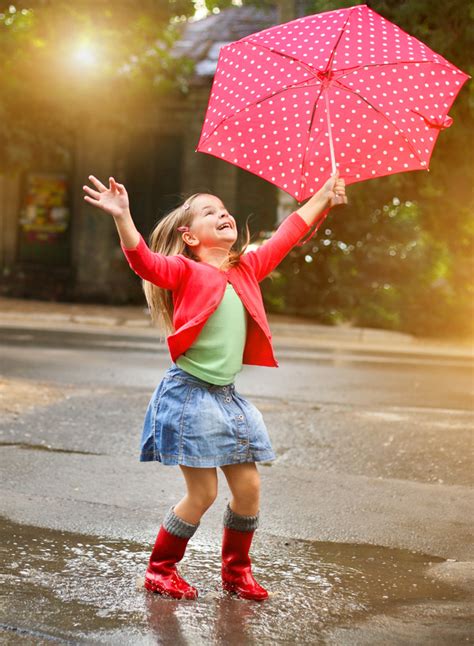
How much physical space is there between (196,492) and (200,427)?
28 centimetres

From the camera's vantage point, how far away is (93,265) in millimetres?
21406

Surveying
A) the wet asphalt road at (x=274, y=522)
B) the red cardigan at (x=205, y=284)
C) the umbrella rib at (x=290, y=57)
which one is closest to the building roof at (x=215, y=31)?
the wet asphalt road at (x=274, y=522)

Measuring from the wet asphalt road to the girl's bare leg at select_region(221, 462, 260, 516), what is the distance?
0.33 meters

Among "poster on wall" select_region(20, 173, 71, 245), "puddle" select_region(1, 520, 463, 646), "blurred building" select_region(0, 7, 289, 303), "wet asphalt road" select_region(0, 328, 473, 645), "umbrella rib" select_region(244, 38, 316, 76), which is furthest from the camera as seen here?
"poster on wall" select_region(20, 173, 71, 245)

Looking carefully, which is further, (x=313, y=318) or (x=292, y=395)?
(x=313, y=318)

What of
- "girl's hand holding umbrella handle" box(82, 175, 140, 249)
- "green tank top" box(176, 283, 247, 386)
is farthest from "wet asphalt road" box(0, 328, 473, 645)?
"girl's hand holding umbrella handle" box(82, 175, 140, 249)

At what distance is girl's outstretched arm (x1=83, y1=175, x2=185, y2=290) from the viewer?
3.54 meters

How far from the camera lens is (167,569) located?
12.5 ft

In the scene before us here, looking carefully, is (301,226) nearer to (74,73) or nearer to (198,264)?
(198,264)

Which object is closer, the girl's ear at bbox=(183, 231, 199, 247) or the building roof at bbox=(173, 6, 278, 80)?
the girl's ear at bbox=(183, 231, 199, 247)

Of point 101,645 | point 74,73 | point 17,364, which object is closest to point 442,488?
point 101,645

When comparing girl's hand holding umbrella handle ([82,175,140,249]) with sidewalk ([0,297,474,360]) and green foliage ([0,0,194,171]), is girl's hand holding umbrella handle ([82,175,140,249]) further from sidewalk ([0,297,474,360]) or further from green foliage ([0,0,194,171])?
green foliage ([0,0,194,171])

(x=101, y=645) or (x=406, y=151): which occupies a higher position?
(x=406, y=151)

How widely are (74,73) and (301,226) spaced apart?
14467 millimetres
